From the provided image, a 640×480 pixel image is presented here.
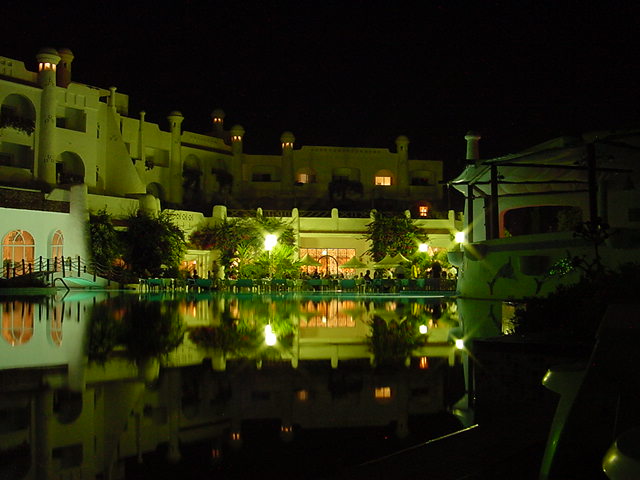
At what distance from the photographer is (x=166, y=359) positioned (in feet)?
28.5

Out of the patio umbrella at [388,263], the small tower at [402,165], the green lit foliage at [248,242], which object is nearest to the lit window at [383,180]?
the small tower at [402,165]

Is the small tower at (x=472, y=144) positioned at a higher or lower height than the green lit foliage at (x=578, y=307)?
higher

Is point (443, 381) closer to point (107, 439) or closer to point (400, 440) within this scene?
point (400, 440)

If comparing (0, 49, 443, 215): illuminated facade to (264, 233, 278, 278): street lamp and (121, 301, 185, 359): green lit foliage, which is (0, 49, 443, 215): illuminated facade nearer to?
(264, 233, 278, 278): street lamp

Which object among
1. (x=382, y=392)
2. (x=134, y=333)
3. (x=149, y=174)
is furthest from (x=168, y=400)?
(x=149, y=174)

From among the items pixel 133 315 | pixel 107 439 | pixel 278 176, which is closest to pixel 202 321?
pixel 133 315

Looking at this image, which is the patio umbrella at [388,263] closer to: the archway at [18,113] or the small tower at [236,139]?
the archway at [18,113]

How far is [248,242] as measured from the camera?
1586 inches

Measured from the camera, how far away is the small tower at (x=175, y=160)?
46.3m

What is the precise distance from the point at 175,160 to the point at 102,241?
12682mm

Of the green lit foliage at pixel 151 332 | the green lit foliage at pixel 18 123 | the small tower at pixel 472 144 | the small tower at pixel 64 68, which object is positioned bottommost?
the green lit foliage at pixel 151 332

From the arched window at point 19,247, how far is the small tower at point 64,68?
1176 centimetres

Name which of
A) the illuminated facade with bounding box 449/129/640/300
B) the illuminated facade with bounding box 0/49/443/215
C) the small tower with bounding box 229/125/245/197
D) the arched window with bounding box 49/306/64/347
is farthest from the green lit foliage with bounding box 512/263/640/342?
the small tower with bounding box 229/125/245/197

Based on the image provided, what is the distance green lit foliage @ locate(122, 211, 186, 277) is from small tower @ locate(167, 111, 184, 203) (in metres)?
8.97
